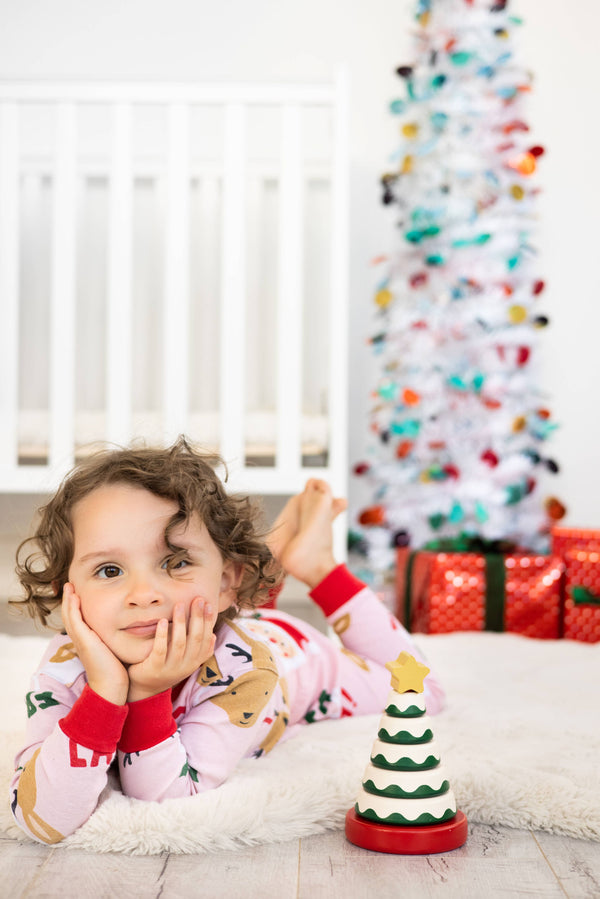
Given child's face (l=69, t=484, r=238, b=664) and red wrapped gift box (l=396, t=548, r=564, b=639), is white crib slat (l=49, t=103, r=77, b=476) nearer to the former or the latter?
red wrapped gift box (l=396, t=548, r=564, b=639)

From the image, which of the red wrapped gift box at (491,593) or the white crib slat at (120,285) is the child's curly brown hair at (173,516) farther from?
the red wrapped gift box at (491,593)

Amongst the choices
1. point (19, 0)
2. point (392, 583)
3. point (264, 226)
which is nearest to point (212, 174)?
point (264, 226)

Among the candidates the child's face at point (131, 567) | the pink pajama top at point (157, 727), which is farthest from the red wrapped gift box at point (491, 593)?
the child's face at point (131, 567)

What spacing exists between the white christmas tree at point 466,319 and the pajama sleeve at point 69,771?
154 cm

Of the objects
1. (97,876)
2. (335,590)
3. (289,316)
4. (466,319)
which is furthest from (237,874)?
(466,319)

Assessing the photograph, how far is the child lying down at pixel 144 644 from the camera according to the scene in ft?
2.53

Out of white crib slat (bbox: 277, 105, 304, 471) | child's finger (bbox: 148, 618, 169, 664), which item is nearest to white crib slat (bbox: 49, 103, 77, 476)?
white crib slat (bbox: 277, 105, 304, 471)

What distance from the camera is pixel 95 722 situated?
761 millimetres

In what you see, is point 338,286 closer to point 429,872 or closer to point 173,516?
point 173,516

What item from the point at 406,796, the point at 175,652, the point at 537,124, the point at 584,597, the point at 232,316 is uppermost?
the point at 537,124

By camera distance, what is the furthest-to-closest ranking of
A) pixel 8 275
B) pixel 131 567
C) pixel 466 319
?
pixel 466 319, pixel 8 275, pixel 131 567

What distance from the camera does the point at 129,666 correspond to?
0.80 m

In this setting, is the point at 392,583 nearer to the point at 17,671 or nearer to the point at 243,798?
the point at 17,671

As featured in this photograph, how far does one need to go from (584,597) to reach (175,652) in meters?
1.43
